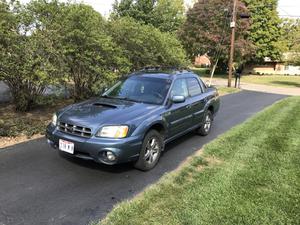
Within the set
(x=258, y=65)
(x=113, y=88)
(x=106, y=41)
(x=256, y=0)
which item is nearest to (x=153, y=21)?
(x=256, y=0)

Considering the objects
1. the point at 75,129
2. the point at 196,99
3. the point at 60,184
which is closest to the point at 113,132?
the point at 75,129

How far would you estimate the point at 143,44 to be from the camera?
11.9 meters

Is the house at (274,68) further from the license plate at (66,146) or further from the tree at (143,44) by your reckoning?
the license plate at (66,146)

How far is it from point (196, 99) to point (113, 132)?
2.70 meters

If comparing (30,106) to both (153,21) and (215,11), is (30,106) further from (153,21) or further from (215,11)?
(153,21)

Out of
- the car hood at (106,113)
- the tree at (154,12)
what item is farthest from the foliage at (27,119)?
the tree at (154,12)

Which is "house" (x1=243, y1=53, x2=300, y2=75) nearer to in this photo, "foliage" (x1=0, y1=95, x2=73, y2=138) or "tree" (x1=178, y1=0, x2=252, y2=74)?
"tree" (x1=178, y1=0, x2=252, y2=74)

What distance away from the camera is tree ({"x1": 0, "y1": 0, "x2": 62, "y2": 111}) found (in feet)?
22.3

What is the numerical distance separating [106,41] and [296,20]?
55013 mm

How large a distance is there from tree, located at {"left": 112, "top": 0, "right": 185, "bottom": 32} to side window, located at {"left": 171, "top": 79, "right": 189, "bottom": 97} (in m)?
32.6

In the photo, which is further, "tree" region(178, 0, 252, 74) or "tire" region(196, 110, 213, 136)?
"tree" region(178, 0, 252, 74)

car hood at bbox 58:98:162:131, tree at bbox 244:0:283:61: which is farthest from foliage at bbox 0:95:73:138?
tree at bbox 244:0:283:61

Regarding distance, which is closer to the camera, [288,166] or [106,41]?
[288,166]

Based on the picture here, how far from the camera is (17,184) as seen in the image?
14.3ft
